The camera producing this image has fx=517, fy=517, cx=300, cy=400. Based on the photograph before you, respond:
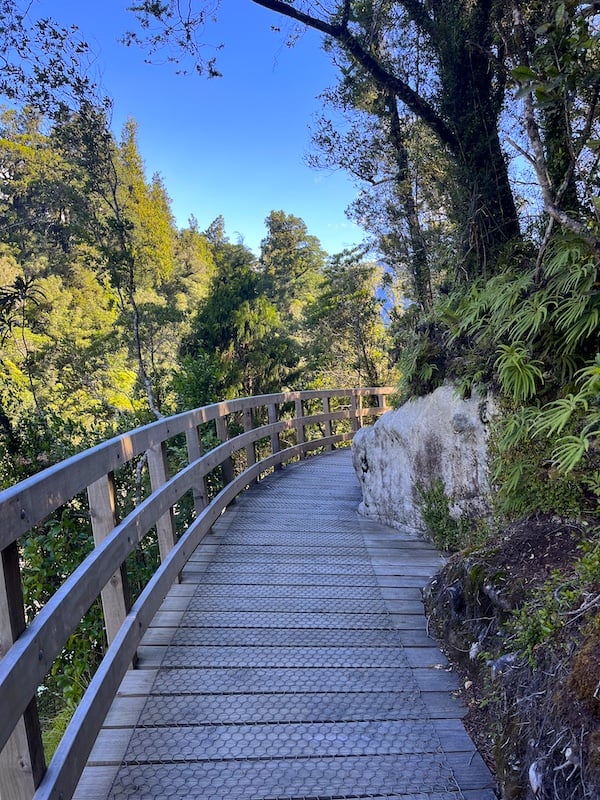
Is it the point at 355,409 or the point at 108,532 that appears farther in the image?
the point at 355,409

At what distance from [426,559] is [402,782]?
2.40 metres

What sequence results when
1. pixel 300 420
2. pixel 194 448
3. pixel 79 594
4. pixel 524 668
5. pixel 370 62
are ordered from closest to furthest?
pixel 79 594 → pixel 524 668 → pixel 194 448 → pixel 370 62 → pixel 300 420

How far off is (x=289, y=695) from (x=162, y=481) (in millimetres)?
1334

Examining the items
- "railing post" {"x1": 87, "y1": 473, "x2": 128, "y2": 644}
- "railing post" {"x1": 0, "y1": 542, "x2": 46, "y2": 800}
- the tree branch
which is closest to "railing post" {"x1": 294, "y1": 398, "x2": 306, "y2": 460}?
the tree branch

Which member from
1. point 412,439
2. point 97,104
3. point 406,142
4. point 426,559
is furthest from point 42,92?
point 426,559

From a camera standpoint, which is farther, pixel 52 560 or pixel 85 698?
pixel 52 560

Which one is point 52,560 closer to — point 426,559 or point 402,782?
point 426,559

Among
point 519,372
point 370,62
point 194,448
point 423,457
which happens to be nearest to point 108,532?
point 194,448

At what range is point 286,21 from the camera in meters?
7.04

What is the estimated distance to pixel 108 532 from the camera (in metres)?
2.18

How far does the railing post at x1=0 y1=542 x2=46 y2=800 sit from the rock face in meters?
3.15

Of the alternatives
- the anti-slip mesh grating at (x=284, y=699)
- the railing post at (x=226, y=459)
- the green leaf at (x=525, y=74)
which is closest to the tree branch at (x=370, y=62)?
the green leaf at (x=525, y=74)

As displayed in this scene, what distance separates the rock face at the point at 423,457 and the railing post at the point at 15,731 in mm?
3151

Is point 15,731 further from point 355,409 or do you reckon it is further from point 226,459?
point 355,409
